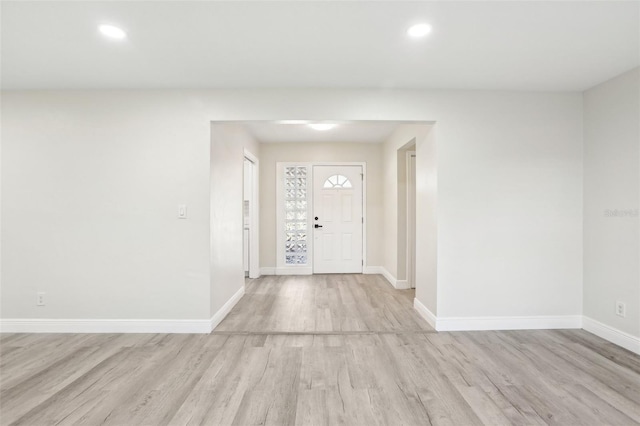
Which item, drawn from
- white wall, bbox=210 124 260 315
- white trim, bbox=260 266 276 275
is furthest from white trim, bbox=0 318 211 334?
white trim, bbox=260 266 276 275

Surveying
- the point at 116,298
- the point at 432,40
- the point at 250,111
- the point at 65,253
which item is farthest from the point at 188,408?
the point at 432,40

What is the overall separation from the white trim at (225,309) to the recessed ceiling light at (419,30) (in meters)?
2.96

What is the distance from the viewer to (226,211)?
362 cm

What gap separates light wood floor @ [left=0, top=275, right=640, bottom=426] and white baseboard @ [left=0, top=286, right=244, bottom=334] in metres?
0.09

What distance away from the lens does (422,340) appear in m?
2.90

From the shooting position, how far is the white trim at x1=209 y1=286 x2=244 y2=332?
315 cm

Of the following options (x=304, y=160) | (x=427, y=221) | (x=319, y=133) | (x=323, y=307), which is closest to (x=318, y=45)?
(x=427, y=221)

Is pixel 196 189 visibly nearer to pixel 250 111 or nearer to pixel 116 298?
pixel 250 111

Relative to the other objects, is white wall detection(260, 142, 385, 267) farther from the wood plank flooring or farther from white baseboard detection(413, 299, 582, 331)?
white baseboard detection(413, 299, 582, 331)

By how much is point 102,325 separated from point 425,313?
3249 mm

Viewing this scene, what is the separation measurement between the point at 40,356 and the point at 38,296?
0.78 m

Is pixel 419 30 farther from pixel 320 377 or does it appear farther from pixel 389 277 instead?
pixel 389 277

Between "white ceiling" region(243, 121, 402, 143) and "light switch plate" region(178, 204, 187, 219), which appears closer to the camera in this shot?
"light switch plate" region(178, 204, 187, 219)

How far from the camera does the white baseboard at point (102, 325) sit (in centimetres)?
308
